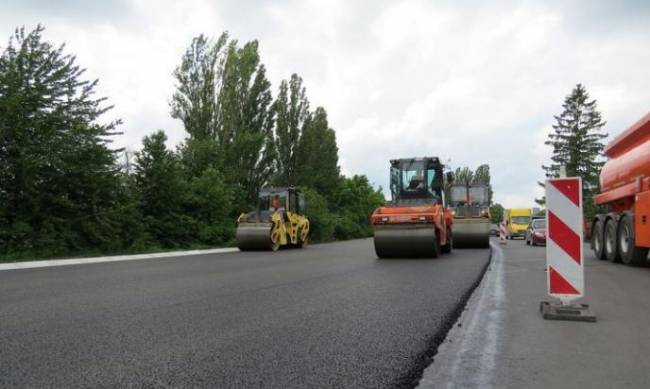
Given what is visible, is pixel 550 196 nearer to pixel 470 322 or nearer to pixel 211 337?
pixel 470 322

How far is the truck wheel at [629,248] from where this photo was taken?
10867 mm

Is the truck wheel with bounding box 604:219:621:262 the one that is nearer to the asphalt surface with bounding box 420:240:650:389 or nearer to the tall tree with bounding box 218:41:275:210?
the asphalt surface with bounding box 420:240:650:389

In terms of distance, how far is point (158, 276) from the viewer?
846 centimetres

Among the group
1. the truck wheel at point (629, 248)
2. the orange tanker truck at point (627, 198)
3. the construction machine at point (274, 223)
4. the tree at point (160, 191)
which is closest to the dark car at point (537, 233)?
the orange tanker truck at point (627, 198)

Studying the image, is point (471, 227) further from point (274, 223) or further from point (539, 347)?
point (539, 347)

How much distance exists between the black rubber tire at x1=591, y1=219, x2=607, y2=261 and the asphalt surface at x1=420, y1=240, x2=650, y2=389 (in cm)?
707

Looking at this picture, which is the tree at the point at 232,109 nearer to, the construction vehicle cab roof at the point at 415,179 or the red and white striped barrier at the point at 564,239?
the construction vehicle cab roof at the point at 415,179

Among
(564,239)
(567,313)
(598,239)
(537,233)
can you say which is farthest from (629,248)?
(537,233)

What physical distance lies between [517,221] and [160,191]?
25.7m

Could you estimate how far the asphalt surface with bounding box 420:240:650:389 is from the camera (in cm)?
298

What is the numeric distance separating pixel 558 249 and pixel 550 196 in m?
0.53

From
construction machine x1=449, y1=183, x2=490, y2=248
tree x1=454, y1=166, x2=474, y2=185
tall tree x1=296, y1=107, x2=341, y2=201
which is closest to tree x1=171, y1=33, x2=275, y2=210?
tall tree x1=296, y1=107, x2=341, y2=201

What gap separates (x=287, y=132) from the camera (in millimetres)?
35344

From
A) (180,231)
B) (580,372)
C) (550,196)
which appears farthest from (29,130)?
(580,372)
